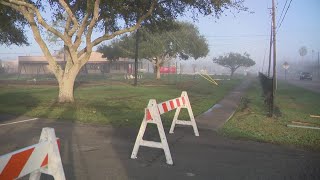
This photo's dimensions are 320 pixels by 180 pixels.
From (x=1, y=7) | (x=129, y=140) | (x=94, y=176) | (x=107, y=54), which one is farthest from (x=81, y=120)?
(x=107, y=54)

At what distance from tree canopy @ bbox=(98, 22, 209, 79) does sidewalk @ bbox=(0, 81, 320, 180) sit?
3875 cm

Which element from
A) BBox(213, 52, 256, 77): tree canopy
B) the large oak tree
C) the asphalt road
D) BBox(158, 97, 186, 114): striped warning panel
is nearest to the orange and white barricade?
the asphalt road

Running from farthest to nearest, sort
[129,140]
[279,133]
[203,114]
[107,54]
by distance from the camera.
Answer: [107,54] → [203,114] → [279,133] → [129,140]

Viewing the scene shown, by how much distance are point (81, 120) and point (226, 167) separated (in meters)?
7.02

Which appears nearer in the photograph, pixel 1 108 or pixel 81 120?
pixel 81 120

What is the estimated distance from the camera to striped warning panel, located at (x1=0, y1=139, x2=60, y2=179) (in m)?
3.04

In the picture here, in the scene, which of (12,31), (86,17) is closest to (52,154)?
(86,17)

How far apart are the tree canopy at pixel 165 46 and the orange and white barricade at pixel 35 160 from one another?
148 feet

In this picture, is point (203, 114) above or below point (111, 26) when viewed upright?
below

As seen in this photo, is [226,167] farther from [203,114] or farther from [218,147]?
[203,114]

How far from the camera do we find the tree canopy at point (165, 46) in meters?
49.1

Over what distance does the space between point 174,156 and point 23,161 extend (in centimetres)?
466

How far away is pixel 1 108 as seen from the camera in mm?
15547

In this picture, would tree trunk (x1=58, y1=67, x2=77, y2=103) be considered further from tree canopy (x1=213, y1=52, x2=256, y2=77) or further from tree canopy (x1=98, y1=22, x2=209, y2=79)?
tree canopy (x1=213, y1=52, x2=256, y2=77)
